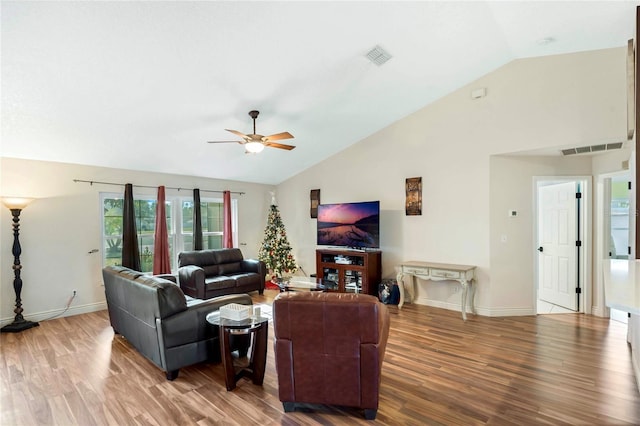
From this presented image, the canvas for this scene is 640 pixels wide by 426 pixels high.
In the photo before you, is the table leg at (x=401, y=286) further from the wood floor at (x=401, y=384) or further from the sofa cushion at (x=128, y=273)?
the sofa cushion at (x=128, y=273)

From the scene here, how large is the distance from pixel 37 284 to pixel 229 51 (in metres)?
4.44

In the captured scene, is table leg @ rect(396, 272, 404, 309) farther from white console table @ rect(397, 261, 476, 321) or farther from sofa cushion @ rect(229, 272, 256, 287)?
sofa cushion @ rect(229, 272, 256, 287)

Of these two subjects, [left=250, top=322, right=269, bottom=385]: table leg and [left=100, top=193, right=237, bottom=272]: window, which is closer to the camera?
[left=250, top=322, right=269, bottom=385]: table leg

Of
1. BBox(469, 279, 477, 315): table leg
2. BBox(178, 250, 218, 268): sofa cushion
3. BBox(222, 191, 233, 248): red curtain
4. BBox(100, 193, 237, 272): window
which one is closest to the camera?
BBox(469, 279, 477, 315): table leg

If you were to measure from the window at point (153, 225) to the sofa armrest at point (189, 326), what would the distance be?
3.34 m

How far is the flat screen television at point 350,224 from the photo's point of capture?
221 inches

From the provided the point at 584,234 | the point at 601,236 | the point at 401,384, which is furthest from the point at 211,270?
the point at 601,236

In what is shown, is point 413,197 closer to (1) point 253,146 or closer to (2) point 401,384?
(1) point 253,146

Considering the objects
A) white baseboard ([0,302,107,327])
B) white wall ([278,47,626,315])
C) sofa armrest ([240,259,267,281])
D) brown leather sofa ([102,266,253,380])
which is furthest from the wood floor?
sofa armrest ([240,259,267,281])

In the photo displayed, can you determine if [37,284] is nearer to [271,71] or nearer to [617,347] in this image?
[271,71]

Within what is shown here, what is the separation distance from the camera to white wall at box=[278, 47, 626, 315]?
13.0ft

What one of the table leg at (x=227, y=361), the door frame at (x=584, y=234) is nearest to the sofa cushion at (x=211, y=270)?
the table leg at (x=227, y=361)

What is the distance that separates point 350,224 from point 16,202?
491 centimetres

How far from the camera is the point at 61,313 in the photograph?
4828 mm
